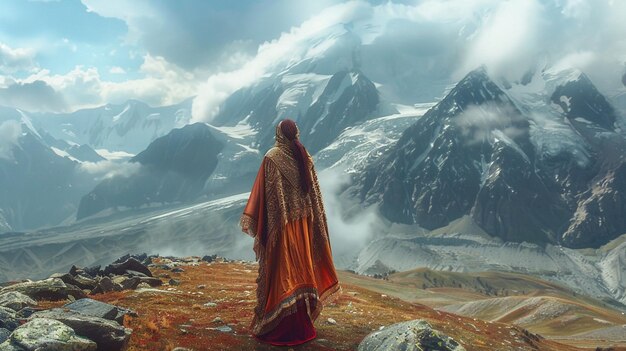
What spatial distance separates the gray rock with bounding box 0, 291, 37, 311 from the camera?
53.6ft

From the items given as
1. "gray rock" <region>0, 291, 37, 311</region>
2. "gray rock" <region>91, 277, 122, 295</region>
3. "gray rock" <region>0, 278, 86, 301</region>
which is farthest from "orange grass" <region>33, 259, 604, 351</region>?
"gray rock" <region>0, 291, 37, 311</region>

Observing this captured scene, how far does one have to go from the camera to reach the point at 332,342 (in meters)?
15.6

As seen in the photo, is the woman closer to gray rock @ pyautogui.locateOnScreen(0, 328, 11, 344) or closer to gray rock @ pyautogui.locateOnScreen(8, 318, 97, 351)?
gray rock @ pyautogui.locateOnScreen(8, 318, 97, 351)

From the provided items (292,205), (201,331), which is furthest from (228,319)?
(292,205)

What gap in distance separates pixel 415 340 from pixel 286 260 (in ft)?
13.8

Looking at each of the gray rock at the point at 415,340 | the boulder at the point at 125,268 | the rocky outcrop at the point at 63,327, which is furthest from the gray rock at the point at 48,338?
the boulder at the point at 125,268

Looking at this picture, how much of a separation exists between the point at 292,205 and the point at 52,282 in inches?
459

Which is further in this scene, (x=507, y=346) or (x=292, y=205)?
(x=507, y=346)

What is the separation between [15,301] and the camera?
16703mm

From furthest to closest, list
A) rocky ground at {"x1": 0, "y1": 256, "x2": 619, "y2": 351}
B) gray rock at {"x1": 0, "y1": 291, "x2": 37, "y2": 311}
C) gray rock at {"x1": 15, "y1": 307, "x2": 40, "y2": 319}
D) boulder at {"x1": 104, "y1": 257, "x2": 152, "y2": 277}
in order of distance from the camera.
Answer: boulder at {"x1": 104, "y1": 257, "x2": 152, "y2": 277}, gray rock at {"x1": 0, "y1": 291, "x2": 37, "y2": 311}, gray rock at {"x1": 15, "y1": 307, "x2": 40, "y2": 319}, rocky ground at {"x1": 0, "y1": 256, "x2": 619, "y2": 351}

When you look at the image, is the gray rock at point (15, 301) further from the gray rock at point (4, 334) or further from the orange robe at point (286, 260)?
the orange robe at point (286, 260)

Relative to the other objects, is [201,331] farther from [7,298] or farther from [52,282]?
[52,282]

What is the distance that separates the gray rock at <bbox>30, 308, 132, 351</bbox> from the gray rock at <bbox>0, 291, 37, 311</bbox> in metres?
4.51

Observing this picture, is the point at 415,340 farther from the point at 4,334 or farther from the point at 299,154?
the point at 4,334
